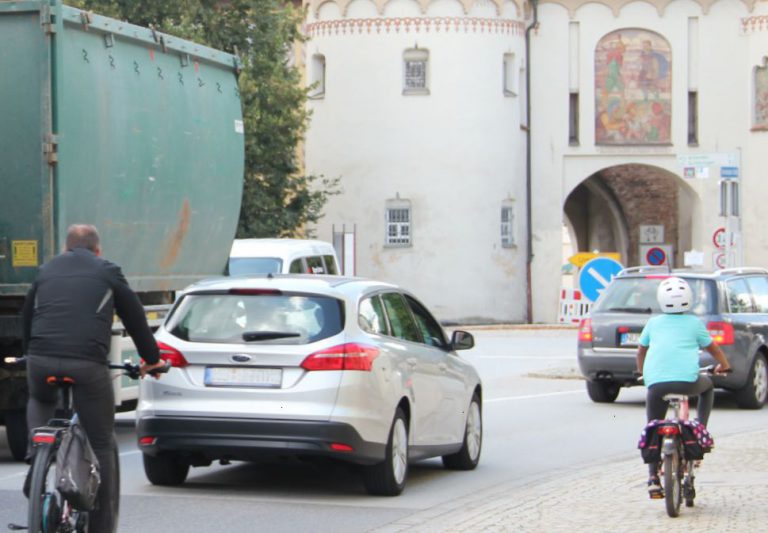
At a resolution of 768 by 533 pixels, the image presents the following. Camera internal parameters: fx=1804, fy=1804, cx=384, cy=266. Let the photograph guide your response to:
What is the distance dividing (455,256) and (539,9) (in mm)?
7826

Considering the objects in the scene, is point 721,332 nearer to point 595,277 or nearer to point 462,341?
point 595,277

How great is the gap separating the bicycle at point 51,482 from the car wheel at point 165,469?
417 centimetres

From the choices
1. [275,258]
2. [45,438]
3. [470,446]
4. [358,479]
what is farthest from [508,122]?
[45,438]

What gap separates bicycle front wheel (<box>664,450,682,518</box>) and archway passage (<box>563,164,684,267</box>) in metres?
43.6

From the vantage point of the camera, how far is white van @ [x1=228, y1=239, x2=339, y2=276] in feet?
74.8

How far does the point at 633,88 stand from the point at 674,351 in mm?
41260

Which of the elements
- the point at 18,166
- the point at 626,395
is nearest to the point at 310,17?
the point at 626,395

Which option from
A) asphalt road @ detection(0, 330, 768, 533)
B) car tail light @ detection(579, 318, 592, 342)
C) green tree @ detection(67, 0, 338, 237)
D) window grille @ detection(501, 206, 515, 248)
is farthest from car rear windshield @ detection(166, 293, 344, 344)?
window grille @ detection(501, 206, 515, 248)

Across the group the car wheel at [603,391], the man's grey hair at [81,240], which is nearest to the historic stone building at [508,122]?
the car wheel at [603,391]

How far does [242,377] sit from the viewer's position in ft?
39.7

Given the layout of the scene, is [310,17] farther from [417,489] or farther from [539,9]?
[417,489]

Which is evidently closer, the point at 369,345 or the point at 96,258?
the point at 96,258

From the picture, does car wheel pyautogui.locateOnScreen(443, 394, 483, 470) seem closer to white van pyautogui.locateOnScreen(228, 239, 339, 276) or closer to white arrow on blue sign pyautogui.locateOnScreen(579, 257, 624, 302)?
white van pyautogui.locateOnScreen(228, 239, 339, 276)

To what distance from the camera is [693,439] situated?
11258 millimetres
